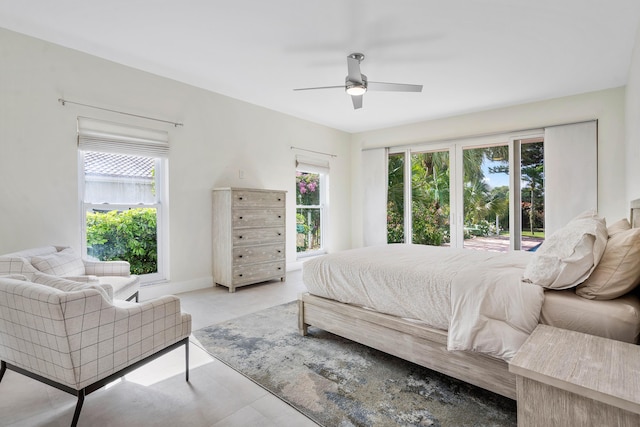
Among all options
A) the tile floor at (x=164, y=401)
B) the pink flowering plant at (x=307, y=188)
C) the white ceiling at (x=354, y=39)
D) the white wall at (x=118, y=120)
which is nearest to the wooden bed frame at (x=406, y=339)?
the tile floor at (x=164, y=401)

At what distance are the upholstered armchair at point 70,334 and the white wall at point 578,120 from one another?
17.0 feet

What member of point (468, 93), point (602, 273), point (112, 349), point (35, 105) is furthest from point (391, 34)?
point (35, 105)

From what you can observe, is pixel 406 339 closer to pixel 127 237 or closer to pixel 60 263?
pixel 60 263

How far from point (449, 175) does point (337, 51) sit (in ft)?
10.8

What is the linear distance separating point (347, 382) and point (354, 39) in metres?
2.79

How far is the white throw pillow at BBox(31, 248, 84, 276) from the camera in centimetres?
242

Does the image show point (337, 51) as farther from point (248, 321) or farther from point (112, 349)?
point (112, 349)

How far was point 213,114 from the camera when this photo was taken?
171 inches

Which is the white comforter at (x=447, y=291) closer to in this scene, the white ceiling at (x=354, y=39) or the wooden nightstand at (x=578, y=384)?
the wooden nightstand at (x=578, y=384)

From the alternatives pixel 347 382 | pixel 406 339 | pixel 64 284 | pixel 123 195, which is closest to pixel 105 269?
pixel 123 195

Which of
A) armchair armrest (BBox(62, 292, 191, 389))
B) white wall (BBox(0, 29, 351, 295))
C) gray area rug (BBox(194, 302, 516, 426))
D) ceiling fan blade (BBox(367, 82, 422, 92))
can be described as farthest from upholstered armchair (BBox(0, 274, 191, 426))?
ceiling fan blade (BBox(367, 82, 422, 92))

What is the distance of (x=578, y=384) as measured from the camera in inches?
38.9

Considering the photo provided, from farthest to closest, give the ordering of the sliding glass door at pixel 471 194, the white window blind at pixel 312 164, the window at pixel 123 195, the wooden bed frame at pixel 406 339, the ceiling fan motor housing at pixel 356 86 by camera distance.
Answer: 1. the white window blind at pixel 312 164
2. the sliding glass door at pixel 471 194
3. the window at pixel 123 195
4. the ceiling fan motor housing at pixel 356 86
5. the wooden bed frame at pixel 406 339

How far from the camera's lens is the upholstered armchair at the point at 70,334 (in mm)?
1467
